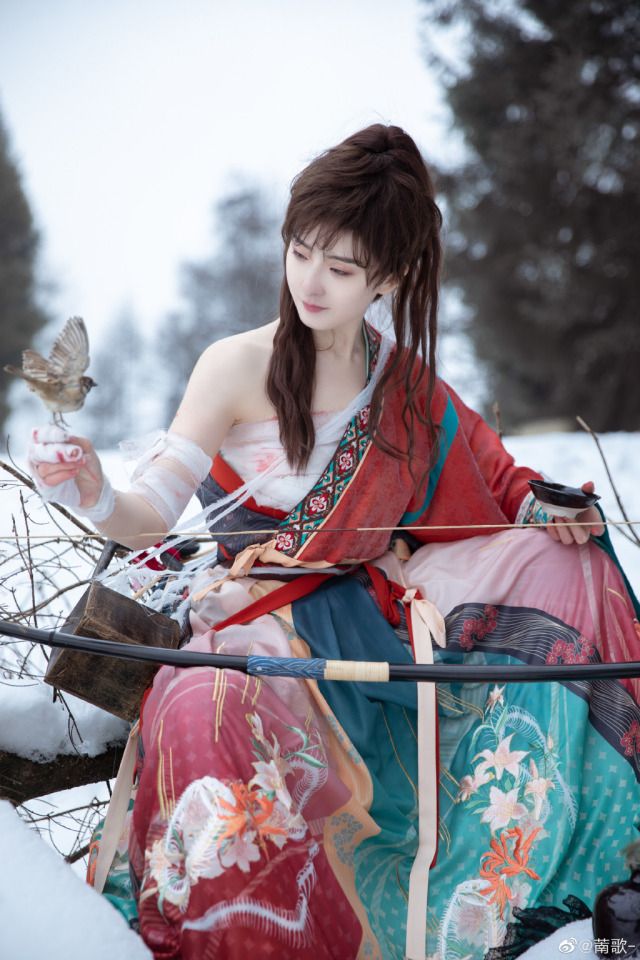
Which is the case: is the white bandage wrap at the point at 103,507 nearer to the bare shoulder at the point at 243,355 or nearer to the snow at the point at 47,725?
the bare shoulder at the point at 243,355

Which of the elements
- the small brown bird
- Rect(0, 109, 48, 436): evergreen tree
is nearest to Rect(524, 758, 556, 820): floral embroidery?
the small brown bird

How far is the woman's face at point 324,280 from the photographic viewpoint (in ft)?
4.53

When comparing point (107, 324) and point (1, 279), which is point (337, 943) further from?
point (107, 324)

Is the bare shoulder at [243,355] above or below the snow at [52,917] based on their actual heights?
above

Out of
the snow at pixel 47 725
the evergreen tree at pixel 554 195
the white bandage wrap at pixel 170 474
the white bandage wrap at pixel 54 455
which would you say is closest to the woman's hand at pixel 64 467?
the white bandage wrap at pixel 54 455

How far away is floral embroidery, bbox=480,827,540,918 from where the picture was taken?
124 centimetres

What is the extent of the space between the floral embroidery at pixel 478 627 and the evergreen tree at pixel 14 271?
289 inches

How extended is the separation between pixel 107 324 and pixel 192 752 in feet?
30.9

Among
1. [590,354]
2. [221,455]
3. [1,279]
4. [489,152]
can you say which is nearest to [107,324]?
[1,279]

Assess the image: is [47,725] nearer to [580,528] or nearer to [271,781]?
[271,781]

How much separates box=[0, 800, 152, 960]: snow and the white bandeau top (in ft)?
2.07

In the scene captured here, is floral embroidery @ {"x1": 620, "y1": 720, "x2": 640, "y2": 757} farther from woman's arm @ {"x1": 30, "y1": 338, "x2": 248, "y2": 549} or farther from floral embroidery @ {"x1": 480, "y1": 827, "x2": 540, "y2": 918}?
woman's arm @ {"x1": 30, "y1": 338, "x2": 248, "y2": 549}

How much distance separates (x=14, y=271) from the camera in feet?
28.2

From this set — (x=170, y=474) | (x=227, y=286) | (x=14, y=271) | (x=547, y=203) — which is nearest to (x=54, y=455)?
(x=170, y=474)
